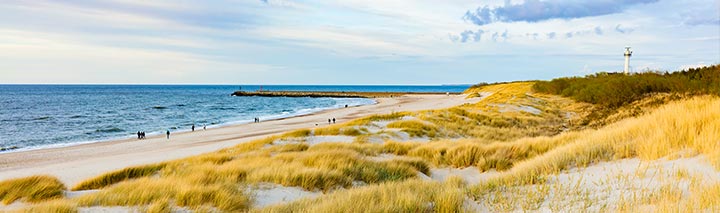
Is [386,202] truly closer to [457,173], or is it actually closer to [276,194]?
[276,194]

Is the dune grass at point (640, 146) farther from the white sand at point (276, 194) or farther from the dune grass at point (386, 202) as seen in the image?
the white sand at point (276, 194)

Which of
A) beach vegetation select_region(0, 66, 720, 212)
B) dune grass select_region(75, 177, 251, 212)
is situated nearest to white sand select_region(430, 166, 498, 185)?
beach vegetation select_region(0, 66, 720, 212)

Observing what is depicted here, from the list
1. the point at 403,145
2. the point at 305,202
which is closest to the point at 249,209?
the point at 305,202

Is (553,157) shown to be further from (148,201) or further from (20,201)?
(20,201)

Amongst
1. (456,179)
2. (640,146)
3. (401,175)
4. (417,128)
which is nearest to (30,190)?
(401,175)

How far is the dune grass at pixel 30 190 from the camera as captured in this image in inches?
271

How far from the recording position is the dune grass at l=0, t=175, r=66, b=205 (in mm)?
6892

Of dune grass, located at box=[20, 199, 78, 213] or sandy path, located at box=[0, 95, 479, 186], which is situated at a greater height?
dune grass, located at box=[20, 199, 78, 213]

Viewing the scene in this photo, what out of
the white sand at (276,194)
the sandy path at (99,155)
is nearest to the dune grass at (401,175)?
the white sand at (276,194)

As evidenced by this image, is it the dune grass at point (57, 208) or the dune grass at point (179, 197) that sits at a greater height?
the dune grass at point (57, 208)

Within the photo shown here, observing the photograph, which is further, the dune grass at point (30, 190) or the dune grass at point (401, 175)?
the dune grass at point (30, 190)

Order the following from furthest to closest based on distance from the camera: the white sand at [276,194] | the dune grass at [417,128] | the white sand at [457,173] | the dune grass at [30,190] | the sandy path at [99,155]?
the dune grass at [417,128]
the sandy path at [99,155]
the white sand at [457,173]
the dune grass at [30,190]
the white sand at [276,194]

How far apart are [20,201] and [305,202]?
4723mm

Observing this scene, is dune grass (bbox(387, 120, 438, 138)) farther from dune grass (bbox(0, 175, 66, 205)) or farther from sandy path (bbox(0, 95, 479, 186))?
dune grass (bbox(0, 175, 66, 205))
